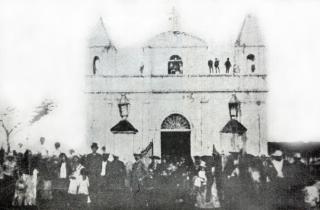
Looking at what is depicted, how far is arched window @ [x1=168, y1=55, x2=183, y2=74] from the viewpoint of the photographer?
35.3 ft

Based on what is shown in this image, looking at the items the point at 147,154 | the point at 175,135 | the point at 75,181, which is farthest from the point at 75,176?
the point at 175,135

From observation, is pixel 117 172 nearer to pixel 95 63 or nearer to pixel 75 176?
pixel 75 176

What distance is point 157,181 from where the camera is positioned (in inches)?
403

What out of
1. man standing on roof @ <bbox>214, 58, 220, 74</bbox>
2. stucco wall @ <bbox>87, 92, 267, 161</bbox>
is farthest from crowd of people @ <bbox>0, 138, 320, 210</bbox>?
man standing on roof @ <bbox>214, 58, 220, 74</bbox>

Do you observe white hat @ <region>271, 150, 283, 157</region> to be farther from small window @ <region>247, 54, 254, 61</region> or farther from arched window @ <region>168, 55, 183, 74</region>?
arched window @ <region>168, 55, 183, 74</region>

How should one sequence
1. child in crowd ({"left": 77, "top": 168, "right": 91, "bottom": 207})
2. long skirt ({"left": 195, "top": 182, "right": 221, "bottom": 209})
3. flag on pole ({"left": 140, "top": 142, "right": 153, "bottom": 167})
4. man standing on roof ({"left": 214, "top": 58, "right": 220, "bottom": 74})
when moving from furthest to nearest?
man standing on roof ({"left": 214, "top": 58, "right": 220, "bottom": 74})
flag on pole ({"left": 140, "top": 142, "right": 153, "bottom": 167})
child in crowd ({"left": 77, "top": 168, "right": 91, "bottom": 207})
long skirt ({"left": 195, "top": 182, "right": 221, "bottom": 209})

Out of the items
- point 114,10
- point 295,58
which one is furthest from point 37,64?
point 295,58

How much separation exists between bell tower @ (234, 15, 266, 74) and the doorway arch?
4.81 ft

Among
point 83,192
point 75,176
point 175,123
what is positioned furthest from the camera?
point 175,123

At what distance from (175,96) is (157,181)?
5.38ft

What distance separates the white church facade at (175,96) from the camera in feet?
34.2

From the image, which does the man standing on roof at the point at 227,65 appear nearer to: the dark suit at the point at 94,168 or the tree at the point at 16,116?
the dark suit at the point at 94,168

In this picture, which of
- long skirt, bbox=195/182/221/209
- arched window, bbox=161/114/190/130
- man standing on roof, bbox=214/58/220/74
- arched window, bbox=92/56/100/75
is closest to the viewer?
long skirt, bbox=195/182/221/209

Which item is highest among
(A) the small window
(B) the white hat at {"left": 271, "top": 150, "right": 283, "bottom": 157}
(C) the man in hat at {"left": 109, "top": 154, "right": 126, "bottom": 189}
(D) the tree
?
(A) the small window
